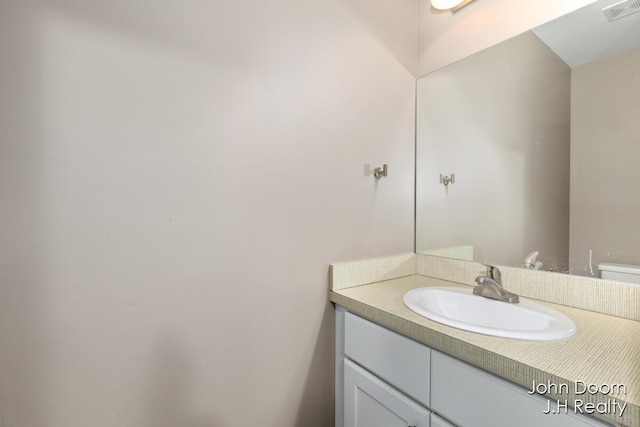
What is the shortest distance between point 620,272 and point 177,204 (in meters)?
1.42

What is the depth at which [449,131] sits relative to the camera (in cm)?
147

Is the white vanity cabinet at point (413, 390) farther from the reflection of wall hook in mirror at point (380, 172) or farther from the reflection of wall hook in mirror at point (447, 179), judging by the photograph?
the reflection of wall hook in mirror at point (447, 179)

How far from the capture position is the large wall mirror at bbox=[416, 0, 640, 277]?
37.4 inches

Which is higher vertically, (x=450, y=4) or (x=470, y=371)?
(x=450, y=4)

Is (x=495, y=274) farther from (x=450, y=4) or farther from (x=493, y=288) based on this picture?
(x=450, y=4)

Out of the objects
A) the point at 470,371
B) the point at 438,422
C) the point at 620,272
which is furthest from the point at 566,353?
the point at 620,272

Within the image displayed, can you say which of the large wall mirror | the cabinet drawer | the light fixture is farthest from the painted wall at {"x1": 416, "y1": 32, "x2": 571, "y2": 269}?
the cabinet drawer

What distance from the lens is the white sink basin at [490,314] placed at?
2.50ft

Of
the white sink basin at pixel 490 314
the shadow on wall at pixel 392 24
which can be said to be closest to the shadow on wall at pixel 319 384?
the white sink basin at pixel 490 314

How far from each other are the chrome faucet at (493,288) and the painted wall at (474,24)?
3.16 feet

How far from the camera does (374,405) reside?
100cm

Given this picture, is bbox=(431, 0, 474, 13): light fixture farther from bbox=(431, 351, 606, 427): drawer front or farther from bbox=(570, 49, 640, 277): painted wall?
bbox=(431, 351, 606, 427): drawer front

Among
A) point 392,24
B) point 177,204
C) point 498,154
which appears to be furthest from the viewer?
point 392,24

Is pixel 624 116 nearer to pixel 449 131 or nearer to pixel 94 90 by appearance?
pixel 449 131
